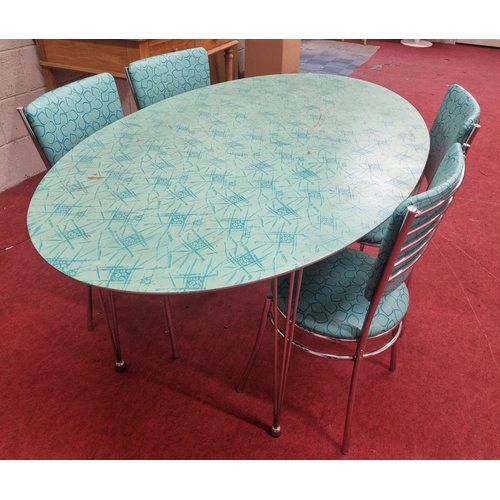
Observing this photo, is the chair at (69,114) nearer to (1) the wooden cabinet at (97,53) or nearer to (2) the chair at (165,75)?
(2) the chair at (165,75)

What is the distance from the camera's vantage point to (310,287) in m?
1.31

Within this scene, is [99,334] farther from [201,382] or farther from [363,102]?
[363,102]

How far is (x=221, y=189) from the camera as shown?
Answer: 47.6 inches

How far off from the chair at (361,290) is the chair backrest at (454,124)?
0.77ft

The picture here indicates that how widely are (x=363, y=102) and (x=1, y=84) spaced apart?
1907mm

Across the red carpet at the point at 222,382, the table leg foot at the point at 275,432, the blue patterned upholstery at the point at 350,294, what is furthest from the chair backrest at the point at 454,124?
the table leg foot at the point at 275,432

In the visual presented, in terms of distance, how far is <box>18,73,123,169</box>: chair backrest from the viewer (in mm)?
1428

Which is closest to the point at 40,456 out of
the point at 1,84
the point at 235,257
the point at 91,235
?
the point at 91,235

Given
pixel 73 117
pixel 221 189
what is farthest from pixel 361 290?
pixel 73 117

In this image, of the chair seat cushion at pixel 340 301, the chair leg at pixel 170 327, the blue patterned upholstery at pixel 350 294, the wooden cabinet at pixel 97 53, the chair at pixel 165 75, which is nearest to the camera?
the blue patterned upholstery at pixel 350 294

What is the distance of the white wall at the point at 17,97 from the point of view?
2355mm

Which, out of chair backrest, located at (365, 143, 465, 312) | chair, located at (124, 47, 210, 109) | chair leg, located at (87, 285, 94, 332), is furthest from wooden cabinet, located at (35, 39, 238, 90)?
chair backrest, located at (365, 143, 465, 312)

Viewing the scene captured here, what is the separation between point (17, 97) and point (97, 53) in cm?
54

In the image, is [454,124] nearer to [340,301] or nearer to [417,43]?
[340,301]
